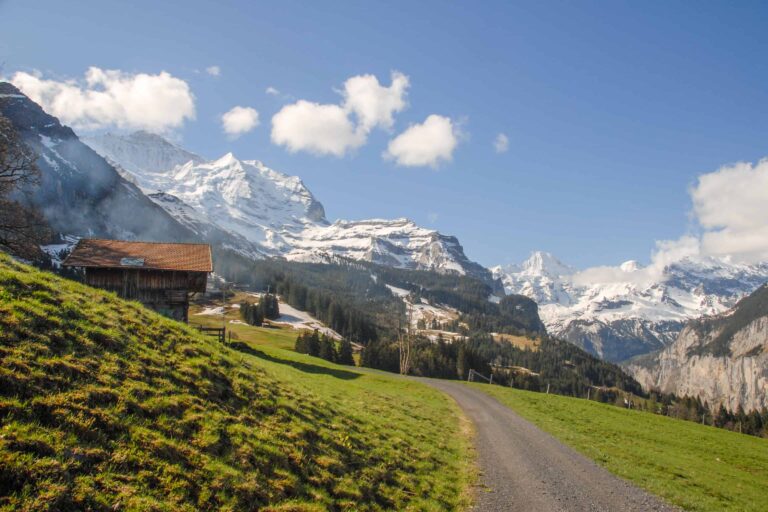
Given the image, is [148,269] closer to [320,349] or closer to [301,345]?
[301,345]

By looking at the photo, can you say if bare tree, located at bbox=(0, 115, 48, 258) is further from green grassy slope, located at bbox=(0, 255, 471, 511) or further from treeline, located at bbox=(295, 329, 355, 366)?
treeline, located at bbox=(295, 329, 355, 366)

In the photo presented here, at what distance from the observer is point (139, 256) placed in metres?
49.7

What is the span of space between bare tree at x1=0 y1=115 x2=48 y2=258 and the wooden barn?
1379 centimetres

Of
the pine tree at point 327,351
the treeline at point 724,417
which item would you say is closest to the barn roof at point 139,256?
the pine tree at point 327,351

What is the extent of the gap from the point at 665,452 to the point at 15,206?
47.7 m

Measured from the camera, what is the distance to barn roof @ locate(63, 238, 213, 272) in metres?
46.9

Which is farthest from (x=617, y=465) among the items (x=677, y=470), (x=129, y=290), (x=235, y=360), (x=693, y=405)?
(x=693, y=405)

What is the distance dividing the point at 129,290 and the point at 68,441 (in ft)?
146

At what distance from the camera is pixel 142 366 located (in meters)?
15.0

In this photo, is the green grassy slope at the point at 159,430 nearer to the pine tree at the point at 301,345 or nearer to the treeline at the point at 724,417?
the pine tree at the point at 301,345

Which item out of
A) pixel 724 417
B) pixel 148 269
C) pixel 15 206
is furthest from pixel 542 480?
pixel 724 417

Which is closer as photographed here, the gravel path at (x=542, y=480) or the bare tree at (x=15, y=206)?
the gravel path at (x=542, y=480)

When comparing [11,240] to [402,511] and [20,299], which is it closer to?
[20,299]

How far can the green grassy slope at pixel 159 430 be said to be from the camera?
31.0 feet
